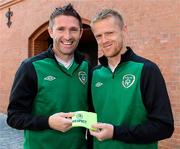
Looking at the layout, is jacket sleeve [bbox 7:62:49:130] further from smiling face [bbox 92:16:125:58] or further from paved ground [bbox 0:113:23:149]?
paved ground [bbox 0:113:23:149]

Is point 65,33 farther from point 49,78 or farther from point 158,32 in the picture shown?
point 158,32

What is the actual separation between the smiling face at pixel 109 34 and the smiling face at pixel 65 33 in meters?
0.25

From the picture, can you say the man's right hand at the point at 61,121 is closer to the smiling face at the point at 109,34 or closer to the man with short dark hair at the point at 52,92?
the man with short dark hair at the point at 52,92

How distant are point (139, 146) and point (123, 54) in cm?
66

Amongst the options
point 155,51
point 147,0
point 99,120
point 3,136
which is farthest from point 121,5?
point 99,120

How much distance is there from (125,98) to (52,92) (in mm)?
569

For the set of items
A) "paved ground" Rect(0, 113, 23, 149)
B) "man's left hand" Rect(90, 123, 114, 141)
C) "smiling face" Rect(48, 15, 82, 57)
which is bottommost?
"paved ground" Rect(0, 113, 23, 149)

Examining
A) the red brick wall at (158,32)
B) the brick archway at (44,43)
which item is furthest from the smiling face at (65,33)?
the brick archway at (44,43)

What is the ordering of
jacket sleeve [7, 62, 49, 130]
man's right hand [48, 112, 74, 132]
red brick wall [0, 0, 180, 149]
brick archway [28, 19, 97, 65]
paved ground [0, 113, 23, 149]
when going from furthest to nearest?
1. brick archway [28, 19, 97, 65]
2. paved ground [0, 113, 23, 149]
3. red brick wall [0, 0, 180, 149]
4. jacket sleeve [7, 62, 49, 130]
5. man's right hand [48, 112, 74, 132]

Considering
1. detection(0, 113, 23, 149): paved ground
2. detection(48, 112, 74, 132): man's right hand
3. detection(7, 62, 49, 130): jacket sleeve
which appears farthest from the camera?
detection(0, 113, 23, 149): paved ground

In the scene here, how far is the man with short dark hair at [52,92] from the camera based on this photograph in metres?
2.81

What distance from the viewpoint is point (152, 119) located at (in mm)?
2531

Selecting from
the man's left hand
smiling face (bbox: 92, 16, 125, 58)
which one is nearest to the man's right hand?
the man's left hand

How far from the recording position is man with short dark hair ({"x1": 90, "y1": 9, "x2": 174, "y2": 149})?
2.52m
